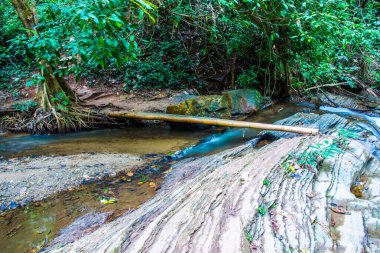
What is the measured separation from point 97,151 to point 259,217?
4.30 m

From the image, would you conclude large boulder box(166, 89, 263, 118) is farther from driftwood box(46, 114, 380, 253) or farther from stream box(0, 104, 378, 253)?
driftwood box(46, 114, 380, 253)

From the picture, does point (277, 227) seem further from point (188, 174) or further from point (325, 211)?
point (188, 174)

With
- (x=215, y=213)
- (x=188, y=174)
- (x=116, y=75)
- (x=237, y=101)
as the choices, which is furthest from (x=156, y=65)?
(x=215, y=213)

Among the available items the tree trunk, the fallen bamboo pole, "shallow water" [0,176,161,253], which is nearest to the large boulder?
the fallen bamboo pole

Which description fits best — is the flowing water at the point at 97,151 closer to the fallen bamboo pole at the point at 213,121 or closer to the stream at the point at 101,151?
the stream at the point at 101,151

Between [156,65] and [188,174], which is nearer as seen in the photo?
[188,174]

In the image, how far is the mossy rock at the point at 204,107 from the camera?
723cm

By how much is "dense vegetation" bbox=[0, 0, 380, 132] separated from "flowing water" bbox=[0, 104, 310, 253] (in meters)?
1.43

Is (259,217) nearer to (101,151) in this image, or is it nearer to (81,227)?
(81,227)

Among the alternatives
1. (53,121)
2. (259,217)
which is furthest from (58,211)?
(53,121)

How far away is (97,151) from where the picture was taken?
5.68m

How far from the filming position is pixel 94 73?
35.2 feet

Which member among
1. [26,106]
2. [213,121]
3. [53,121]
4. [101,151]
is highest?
[26,106]

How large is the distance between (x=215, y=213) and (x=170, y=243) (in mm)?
514
